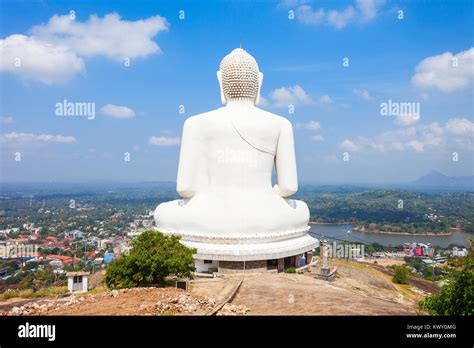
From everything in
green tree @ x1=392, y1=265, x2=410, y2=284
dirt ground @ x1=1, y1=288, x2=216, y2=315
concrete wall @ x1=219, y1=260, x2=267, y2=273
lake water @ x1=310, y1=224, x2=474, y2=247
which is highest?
dirt ground @ x1=1, y1=288, x2=216, y2=315

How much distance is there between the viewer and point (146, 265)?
432 inches

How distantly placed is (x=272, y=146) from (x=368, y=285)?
6.56 metres

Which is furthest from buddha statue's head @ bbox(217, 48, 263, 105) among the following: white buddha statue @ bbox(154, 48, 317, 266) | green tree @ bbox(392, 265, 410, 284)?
green tree @ bbox(392, 265, 410, 284)

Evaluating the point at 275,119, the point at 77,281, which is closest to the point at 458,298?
the point at 275,119

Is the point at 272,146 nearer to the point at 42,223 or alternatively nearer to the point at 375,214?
the point at 42,223

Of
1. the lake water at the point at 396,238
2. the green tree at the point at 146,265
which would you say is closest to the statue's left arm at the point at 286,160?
the green tree at the point at 146,265

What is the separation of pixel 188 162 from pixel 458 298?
440 inches

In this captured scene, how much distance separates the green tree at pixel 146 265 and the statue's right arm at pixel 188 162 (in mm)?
4880

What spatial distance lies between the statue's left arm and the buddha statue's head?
209 cm

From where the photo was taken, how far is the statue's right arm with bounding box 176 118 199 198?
16.5 meters

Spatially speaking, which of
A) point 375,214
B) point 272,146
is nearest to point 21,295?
point 272,146

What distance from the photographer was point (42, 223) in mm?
48562

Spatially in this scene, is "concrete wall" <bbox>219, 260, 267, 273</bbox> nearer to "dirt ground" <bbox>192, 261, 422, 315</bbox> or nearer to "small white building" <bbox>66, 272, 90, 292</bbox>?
"dirt ground" <bbox>192, 261, 422, 315</bbox>

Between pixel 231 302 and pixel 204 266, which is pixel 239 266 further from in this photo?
pixel 231 302
